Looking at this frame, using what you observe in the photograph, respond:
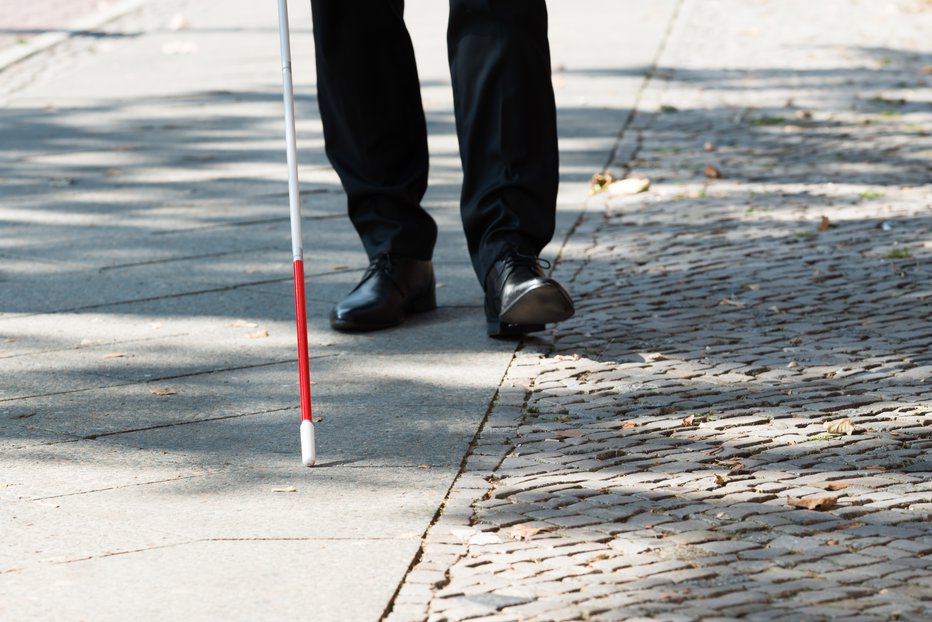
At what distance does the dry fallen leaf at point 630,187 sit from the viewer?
5855mm

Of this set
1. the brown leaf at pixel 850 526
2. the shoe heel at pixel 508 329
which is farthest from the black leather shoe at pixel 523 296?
the brown leaf at pixel 850 526

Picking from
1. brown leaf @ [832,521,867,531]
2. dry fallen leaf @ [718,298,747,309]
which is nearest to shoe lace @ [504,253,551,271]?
dry fallen leaf @ [718,298,747,309]

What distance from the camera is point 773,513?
271 cm

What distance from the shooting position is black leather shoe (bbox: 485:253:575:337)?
12.2 feet

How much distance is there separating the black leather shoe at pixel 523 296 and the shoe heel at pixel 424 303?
361 mm

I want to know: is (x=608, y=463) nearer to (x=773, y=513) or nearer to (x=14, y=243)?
(x=773, y=513)

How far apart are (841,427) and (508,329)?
103 centimetres

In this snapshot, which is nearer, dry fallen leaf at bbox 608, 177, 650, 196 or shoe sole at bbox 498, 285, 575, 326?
shoe sole at bbox 498, 285, 575, 326

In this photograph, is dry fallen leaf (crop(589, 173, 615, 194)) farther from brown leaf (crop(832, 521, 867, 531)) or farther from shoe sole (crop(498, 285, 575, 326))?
brown leaf (crop(832, 521, 867, 531))

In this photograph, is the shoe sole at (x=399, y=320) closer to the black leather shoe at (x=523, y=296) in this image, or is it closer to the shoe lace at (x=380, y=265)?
the shoe lace at (x=380, y=265)

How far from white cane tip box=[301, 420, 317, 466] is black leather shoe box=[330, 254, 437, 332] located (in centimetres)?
104

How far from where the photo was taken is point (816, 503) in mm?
2746

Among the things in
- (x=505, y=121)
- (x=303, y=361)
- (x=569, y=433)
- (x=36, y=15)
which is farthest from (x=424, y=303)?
(x=36, y=15)

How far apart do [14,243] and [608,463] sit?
2971 mm
